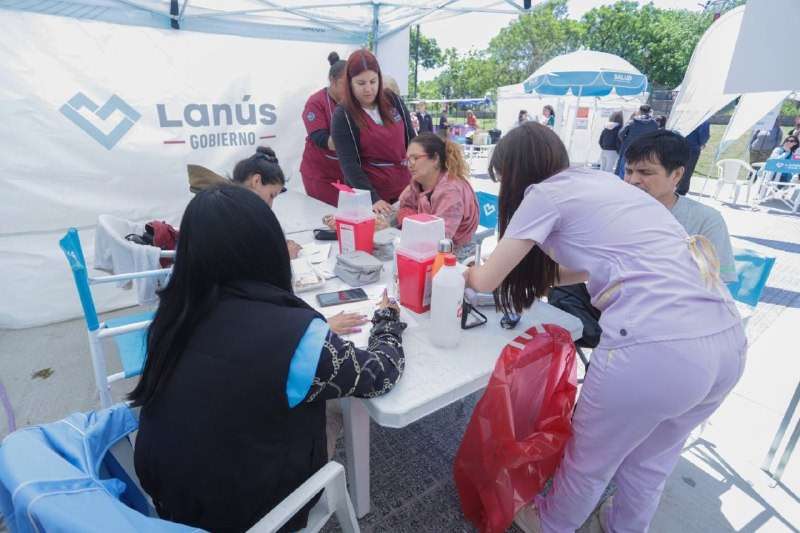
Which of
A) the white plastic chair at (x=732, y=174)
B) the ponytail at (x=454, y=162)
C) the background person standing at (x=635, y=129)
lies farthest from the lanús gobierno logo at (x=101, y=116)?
the white plastic chair at (x=732, y=174)

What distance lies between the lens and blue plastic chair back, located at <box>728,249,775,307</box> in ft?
6.47

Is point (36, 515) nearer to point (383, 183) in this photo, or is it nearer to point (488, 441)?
point (488, 441)

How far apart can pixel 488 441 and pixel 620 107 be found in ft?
49.0

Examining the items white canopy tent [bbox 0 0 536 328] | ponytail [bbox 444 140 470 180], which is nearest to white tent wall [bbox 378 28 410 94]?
white canopy tent [bbox 0 0 536 328]

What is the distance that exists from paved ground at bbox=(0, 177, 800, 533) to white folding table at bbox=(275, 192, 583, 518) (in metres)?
0.27

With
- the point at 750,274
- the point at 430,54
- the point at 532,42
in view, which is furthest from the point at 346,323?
the point at 430,54

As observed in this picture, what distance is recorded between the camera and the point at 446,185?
218 cm

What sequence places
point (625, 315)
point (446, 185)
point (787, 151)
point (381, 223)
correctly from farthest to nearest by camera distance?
point (787, 151) → point (381, 223) → point (446, 185) → point (625, 315)

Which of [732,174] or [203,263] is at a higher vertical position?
[203,263]

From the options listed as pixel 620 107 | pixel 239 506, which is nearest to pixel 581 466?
pixel 239 506

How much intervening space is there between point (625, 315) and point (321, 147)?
248cm

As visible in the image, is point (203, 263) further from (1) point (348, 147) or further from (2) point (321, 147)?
(2) point (321, 147)

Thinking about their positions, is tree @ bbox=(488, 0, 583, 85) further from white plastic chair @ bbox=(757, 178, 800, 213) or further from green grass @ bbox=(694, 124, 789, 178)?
white plastic chair @ bbox=(757, 178, 800, 213)

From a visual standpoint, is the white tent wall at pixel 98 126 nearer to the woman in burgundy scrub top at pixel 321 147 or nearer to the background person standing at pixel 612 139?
the woman in burgundy scrub top at pixel 321 147
